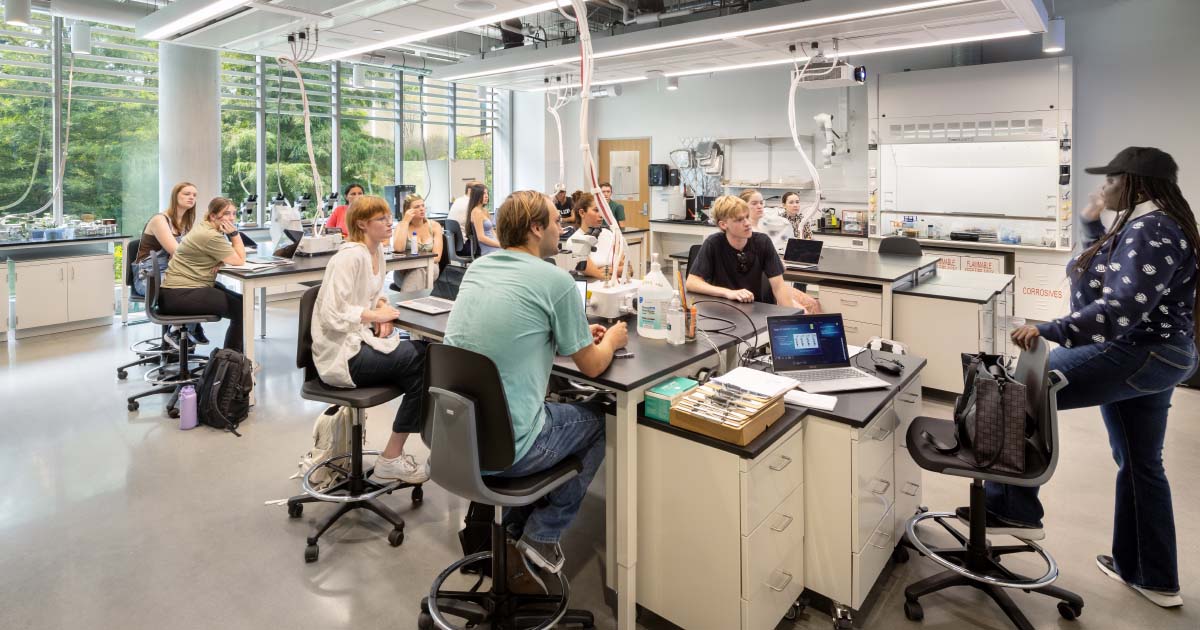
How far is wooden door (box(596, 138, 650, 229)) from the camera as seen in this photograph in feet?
34.4

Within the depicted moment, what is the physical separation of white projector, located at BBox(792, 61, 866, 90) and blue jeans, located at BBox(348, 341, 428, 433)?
383 cm

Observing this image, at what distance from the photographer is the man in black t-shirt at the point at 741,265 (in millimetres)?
3652

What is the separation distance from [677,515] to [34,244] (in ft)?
20.9

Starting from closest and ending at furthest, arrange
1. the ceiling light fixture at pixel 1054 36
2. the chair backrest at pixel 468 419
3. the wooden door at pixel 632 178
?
the chair backrest at pixel 468 419 < the ceiling light fixture at pixel 1054 36 < the wooden door at pixel 632 178

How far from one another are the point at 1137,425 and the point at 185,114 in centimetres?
764

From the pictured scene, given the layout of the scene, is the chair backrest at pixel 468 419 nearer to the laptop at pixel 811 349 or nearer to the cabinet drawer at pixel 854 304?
the laptop at pixel 811 349

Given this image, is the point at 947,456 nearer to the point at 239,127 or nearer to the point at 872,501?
the point at 872,501

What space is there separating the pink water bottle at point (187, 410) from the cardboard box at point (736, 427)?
3.17 metres

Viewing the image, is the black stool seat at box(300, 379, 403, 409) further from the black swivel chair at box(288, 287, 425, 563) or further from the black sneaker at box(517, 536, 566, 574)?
the black sneaker at box(517, 536, 566, 574)

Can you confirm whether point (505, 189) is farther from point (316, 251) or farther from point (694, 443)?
point (694, 443)

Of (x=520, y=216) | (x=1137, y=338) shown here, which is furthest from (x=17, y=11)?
(x=1137, y=338)

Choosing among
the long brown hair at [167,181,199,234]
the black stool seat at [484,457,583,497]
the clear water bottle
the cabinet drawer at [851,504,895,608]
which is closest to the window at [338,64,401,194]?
the long brown hair at [167,181,199,234]

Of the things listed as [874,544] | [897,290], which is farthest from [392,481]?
[897,290]

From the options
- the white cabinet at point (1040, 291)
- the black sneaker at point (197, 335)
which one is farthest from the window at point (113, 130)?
the white cabinet at point (1040, 291)
